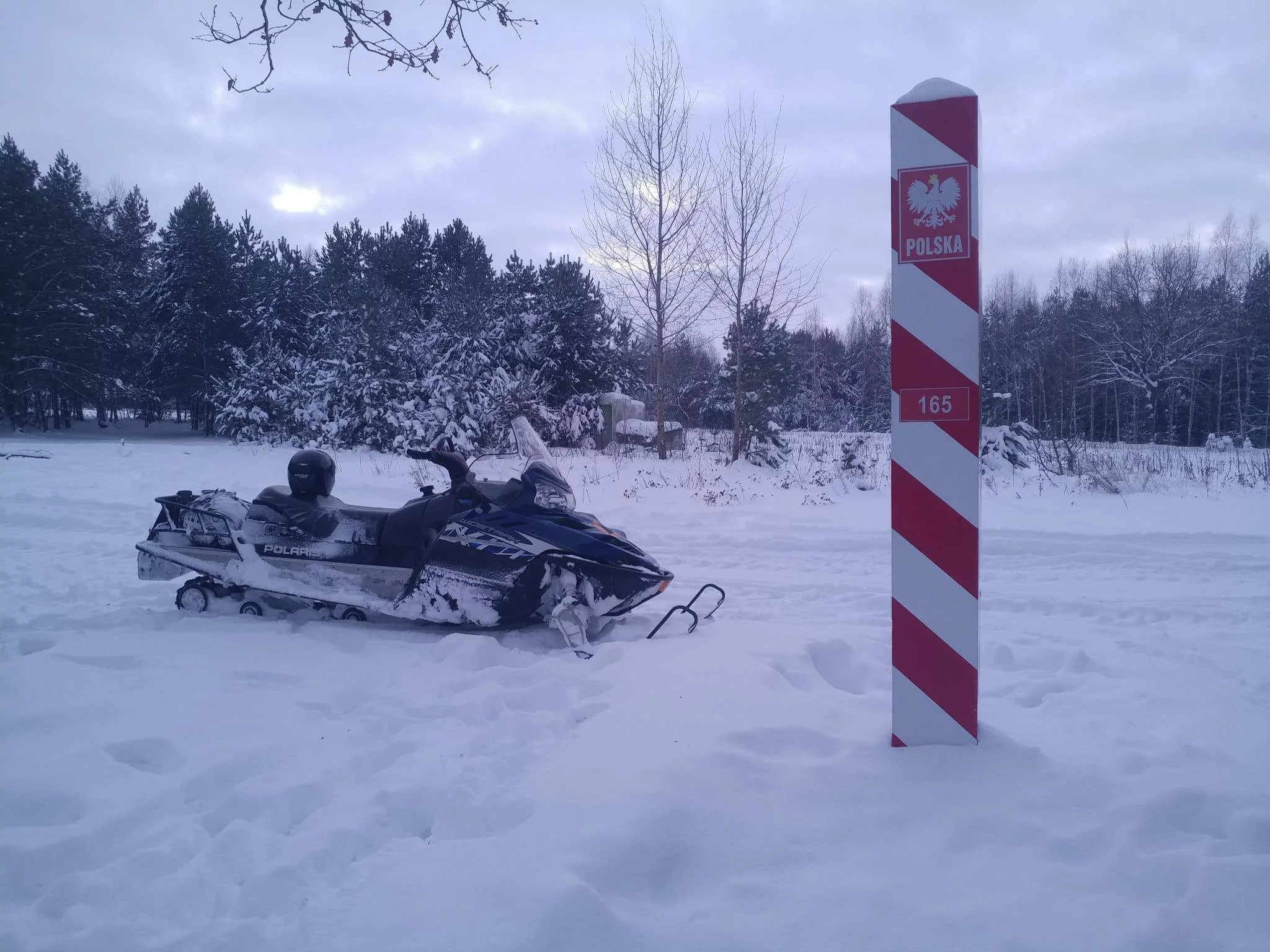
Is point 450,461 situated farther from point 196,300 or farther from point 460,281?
point 196,300

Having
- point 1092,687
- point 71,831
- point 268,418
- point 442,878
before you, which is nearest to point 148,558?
point 71,831

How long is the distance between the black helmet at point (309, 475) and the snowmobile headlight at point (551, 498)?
159cm

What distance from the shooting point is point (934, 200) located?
2.67m

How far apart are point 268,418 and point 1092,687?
92.9ft

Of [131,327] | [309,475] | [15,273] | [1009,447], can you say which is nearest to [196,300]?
[131,327]

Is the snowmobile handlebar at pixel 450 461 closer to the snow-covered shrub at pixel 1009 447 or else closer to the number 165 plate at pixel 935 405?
the number 165 plate at pixel 935 405

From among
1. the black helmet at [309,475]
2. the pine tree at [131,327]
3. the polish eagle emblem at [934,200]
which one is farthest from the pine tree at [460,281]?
the polish eagle emblem at [934,200]

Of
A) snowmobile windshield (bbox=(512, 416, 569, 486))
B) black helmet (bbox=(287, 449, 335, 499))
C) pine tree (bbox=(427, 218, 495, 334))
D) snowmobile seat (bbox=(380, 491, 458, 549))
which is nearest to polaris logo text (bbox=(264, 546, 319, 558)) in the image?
→ black helmet (bbox=(287, 449, 335, 499))

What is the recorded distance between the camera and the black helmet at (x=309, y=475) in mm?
5367

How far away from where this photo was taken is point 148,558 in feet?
17.6

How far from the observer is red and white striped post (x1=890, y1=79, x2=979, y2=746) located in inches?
104

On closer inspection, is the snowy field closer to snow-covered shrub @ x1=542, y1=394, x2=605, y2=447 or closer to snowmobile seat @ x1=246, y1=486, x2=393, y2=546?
snowmobile seat @ x1=246, y1=486, x2=393, y2=546

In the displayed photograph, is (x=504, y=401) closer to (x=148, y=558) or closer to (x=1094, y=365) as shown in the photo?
(x=148, y=558)

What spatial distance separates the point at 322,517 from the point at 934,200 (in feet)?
13.8
